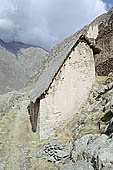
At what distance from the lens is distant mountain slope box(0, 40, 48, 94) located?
95.0m

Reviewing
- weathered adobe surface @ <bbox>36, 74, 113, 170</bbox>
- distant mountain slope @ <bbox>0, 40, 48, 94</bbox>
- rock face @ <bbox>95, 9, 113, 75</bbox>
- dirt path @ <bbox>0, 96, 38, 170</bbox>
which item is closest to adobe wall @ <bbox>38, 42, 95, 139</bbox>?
weathered adobe surface @ <bbox>36, 74, 113, 170</bbox>

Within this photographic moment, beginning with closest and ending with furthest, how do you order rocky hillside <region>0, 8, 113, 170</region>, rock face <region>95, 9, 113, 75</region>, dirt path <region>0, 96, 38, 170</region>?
rocky hillside <region>0, 8, 113, 170</region> < dirt path <region>0, 96, 38, 170</region> < rock face <region>95, 9, 113, 75</region>

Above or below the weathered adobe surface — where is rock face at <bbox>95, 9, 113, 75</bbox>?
above

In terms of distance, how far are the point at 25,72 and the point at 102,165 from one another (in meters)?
111


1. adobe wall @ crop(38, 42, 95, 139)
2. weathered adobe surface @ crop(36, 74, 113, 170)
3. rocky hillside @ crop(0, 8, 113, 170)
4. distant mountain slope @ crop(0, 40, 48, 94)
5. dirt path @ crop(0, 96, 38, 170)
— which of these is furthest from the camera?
distant mountain slope @ crop(0, 40, 48, 94)

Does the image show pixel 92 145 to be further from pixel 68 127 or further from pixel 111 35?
pixel 111 35

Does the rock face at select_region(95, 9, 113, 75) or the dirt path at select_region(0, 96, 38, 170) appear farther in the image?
the rock face at select_region(95, 9, 113, 75)

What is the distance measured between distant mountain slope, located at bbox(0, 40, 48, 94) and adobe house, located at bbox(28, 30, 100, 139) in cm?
7224

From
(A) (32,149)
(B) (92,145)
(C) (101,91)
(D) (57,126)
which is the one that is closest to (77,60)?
(C) (101,91)

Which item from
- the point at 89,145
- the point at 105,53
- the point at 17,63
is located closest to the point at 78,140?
the point at 89,145

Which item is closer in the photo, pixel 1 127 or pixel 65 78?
pixel 65 78

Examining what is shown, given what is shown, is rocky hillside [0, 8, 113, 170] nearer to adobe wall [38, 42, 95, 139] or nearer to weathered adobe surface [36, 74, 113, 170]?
weathered adobe surface [36, 74, 113, 170]

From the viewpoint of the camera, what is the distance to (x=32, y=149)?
A: 10.5 m

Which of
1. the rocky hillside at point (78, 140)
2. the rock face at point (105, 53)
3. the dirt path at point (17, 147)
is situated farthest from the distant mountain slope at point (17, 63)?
the dirt path at point (17, 147)
